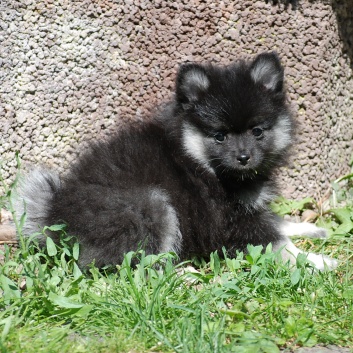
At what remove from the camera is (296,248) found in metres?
5.10

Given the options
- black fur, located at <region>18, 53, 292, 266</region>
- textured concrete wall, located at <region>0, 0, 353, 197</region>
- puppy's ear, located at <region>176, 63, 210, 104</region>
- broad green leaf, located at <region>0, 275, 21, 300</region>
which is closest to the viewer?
broad green leaf, located at <region>0, 275, 21, 300</region>

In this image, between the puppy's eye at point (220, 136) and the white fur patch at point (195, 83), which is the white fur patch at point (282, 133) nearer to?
the puppy's eye at point (220, 136)

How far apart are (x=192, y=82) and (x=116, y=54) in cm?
102

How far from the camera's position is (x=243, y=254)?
5.01m

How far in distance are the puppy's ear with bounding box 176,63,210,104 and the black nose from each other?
599 mm

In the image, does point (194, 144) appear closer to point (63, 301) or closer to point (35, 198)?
point (35, 198)

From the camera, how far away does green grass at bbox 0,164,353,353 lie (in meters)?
3.49

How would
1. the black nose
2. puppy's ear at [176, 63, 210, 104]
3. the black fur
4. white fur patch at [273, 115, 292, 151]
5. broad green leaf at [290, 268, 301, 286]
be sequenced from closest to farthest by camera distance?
1. broad green leaf at [290, 268, 301, 286]
2. the black fur
3. the black nose
4. puppy's ear at [176, 63, 210, 104]
5. white fur patch at [273, 115, 292, 151]

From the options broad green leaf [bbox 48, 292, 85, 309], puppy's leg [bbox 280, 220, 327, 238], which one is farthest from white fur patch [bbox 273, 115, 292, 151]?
broad green leaf [bbox 48, 292, 85, 309]

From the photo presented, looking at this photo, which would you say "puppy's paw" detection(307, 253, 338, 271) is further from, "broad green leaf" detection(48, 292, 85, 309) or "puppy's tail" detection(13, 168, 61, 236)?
"puppy's tail" detection(13, 168, 61, 236)

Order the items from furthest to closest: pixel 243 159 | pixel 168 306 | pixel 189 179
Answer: pixel 189 179 → pixel 243 159 → pixel 168 306

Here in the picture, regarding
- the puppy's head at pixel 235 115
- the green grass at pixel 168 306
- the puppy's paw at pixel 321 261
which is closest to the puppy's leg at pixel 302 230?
the puppy's paw at pixel 321 261

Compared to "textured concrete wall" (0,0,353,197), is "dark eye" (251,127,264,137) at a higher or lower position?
lower

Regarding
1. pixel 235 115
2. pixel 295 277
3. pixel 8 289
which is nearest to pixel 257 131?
pixel 235 115
